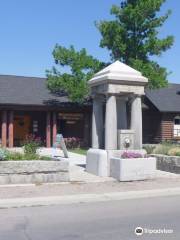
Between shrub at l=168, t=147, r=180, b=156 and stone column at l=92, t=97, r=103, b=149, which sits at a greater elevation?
stone column at l=92, t=97, r=103, b=149

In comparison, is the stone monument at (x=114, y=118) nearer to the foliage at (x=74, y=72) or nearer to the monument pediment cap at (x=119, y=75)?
the monument pediment cap at (x=119, y=75)

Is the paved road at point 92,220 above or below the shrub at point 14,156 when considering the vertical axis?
below

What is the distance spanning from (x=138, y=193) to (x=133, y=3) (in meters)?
17.7

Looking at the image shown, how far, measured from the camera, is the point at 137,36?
1044 inches

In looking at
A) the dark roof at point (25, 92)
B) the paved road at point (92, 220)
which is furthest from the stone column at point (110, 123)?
the dark roof at point (25, 92)

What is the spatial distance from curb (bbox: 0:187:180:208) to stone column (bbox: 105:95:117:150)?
319cm

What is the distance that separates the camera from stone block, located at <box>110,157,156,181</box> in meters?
13.2

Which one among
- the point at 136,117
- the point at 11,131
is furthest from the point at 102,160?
the point at 11,131

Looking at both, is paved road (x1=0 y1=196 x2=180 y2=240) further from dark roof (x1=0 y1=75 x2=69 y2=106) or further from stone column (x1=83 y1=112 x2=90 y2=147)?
stone column (x1=83 y1=112 x2=90 y2=147)

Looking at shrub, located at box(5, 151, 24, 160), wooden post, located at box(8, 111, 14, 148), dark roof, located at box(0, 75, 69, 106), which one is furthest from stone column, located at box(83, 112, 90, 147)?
shrub, located at box(5, 151, 24, 160)

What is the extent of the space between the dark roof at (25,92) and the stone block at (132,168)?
1508cm

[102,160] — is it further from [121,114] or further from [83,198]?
[83,198]

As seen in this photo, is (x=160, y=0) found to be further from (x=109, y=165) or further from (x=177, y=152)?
(x=109, y=165)

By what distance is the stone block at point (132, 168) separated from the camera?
13242 millimetres
